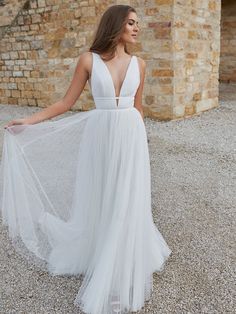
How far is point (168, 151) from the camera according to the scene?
5.48 meters

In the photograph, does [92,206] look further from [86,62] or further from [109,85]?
[86,62]

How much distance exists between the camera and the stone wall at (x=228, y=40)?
11.6 meters

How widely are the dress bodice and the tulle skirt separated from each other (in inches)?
1.9

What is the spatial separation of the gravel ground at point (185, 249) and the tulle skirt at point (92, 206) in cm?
11

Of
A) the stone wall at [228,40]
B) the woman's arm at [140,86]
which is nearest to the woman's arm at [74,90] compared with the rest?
the woman's arm at [140,86]

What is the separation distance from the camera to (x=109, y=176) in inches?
80.0

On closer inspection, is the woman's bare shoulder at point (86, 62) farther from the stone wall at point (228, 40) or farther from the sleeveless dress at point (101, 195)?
the stone wall at point (228, 40)

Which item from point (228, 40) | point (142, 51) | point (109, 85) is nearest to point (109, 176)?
point (109, 85)

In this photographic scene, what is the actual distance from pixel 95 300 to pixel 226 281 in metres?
0.91

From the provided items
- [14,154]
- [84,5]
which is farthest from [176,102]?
[14,154]

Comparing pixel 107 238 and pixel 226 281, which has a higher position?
pixel 107 238

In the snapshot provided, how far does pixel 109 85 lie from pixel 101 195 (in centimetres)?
63

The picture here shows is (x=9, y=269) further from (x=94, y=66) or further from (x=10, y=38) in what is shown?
(x=10, y=38)

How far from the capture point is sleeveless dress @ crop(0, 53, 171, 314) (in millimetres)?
1998
